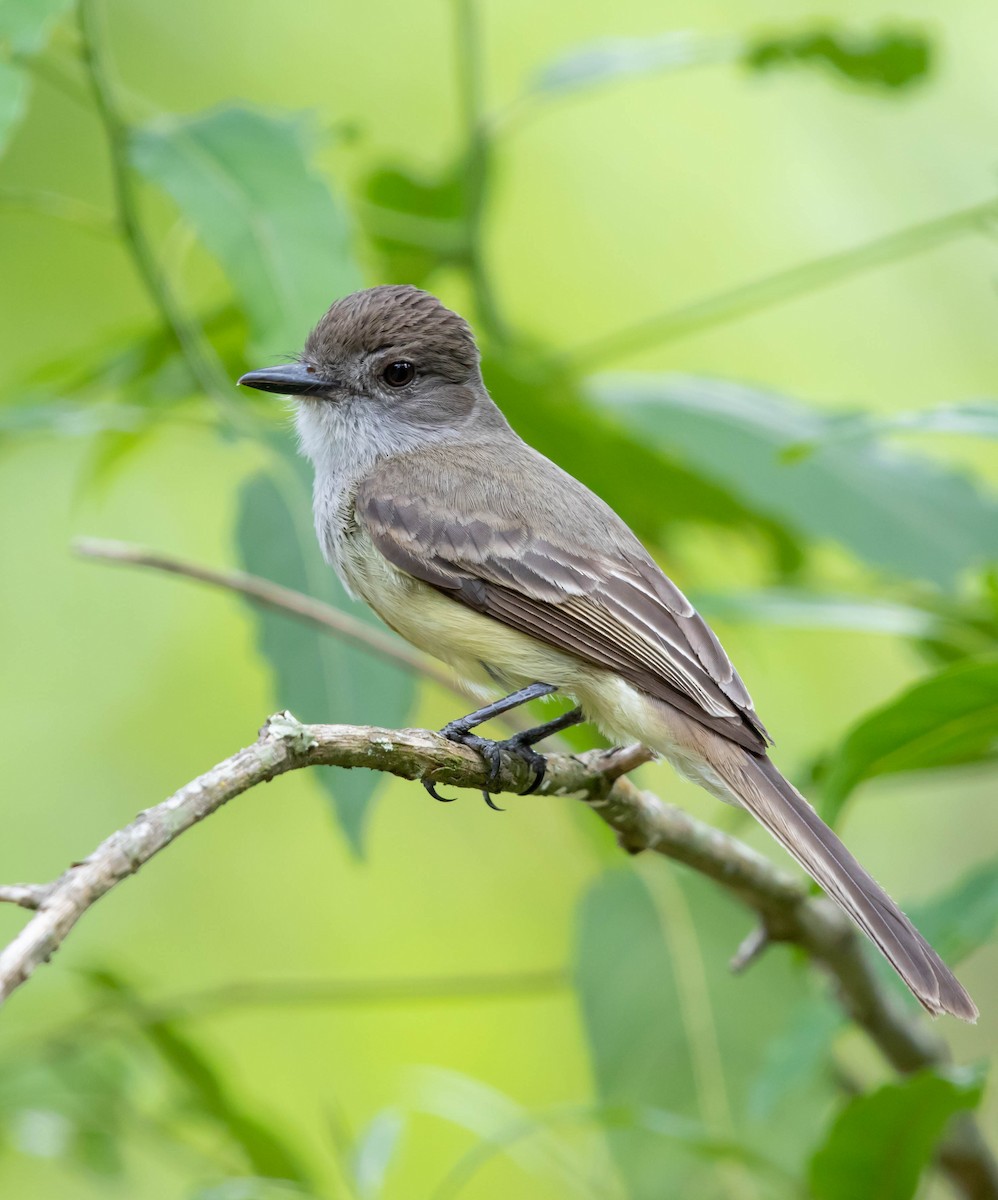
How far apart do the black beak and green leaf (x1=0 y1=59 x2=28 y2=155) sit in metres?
0.86

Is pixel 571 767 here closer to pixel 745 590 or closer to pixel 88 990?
pixel 745 590

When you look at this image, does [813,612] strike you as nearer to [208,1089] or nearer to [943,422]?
[943,422]

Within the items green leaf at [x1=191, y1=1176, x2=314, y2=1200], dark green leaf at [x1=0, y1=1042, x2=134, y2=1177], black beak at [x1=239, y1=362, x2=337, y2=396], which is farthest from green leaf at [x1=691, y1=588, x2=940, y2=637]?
dark green leaf at [x1=0, y1=1042, x2=134, y2=1177]

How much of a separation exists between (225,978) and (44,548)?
2.02 meters

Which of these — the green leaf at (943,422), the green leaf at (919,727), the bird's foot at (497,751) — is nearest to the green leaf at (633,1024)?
the bird's foot at (497,751)

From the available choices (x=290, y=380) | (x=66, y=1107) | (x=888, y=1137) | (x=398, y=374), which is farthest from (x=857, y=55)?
(x=66, y=1107)

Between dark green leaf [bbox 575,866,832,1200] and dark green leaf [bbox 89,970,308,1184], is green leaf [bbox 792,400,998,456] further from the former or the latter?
dark green leaf [bbox 89,970,308,1184]

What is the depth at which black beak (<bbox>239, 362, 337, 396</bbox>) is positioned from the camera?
11.2 feet

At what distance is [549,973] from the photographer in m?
3.49

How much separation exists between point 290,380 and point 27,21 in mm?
1199

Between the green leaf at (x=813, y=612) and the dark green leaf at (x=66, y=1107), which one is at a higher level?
the green leaf at (x=813, y=612)

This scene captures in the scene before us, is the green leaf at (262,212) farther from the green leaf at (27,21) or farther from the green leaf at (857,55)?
the green leaf at (857,55)

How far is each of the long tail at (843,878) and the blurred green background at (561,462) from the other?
0.44 ft

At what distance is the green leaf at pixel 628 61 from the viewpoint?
12.0 ft
